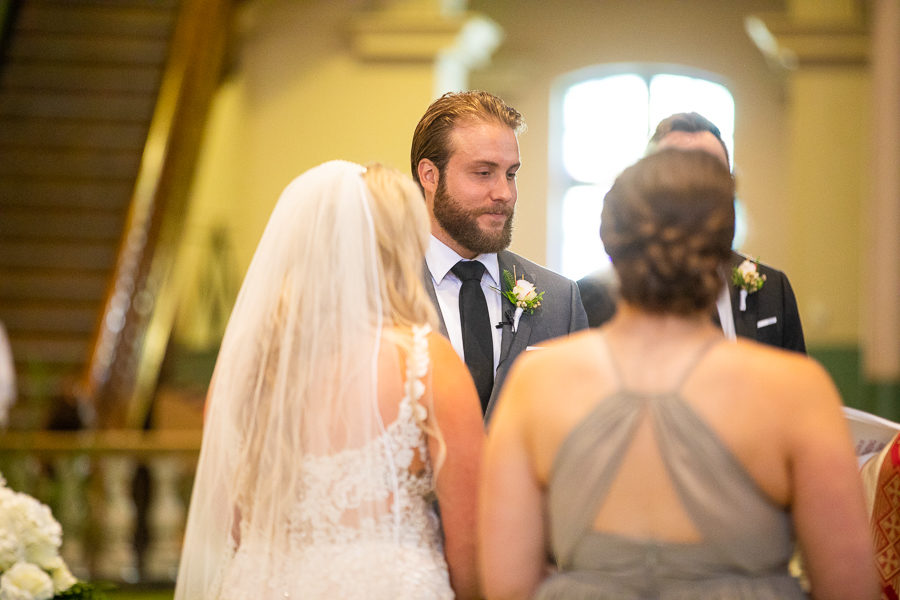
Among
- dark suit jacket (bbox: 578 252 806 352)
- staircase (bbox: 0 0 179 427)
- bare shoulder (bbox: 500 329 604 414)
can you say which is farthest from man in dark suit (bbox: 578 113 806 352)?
staircase (bbox: 0 0 179 427)

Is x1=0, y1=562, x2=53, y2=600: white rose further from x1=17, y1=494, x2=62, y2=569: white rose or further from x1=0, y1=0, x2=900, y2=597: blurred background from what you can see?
x1=0, y1=0, x2=900, y2=597: blurred background

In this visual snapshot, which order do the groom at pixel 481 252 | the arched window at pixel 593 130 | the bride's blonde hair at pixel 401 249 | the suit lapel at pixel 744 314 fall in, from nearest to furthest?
the bride's blonde hair at pixel 401 249
the suit lapel at pixel 744 314
the groom at pixel 481 252
the arched window at pixel 593 130

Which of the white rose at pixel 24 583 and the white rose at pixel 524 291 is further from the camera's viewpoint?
the white rose at pixel 524 291

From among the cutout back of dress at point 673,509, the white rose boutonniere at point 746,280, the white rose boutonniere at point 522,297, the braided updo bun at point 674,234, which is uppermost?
the braided updo bun at point 674,234

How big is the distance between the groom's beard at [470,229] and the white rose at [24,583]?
1.31 metres

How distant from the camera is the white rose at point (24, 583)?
8.68 ft

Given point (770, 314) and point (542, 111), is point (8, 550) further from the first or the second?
point (542, 111)

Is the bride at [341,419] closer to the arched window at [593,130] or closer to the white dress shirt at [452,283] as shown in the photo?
the white dress shirt at [452,283]

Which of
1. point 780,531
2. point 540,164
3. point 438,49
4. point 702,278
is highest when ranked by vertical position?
point 438,49

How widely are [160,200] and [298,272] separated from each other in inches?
292

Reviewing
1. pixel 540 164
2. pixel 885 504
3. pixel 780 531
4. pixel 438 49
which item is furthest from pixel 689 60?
pixel 780 531

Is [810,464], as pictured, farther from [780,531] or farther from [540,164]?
[540,164]

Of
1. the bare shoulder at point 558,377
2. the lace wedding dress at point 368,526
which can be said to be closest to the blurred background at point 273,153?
the lace wedding dress at point 368,526

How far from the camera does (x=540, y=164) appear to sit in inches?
457
